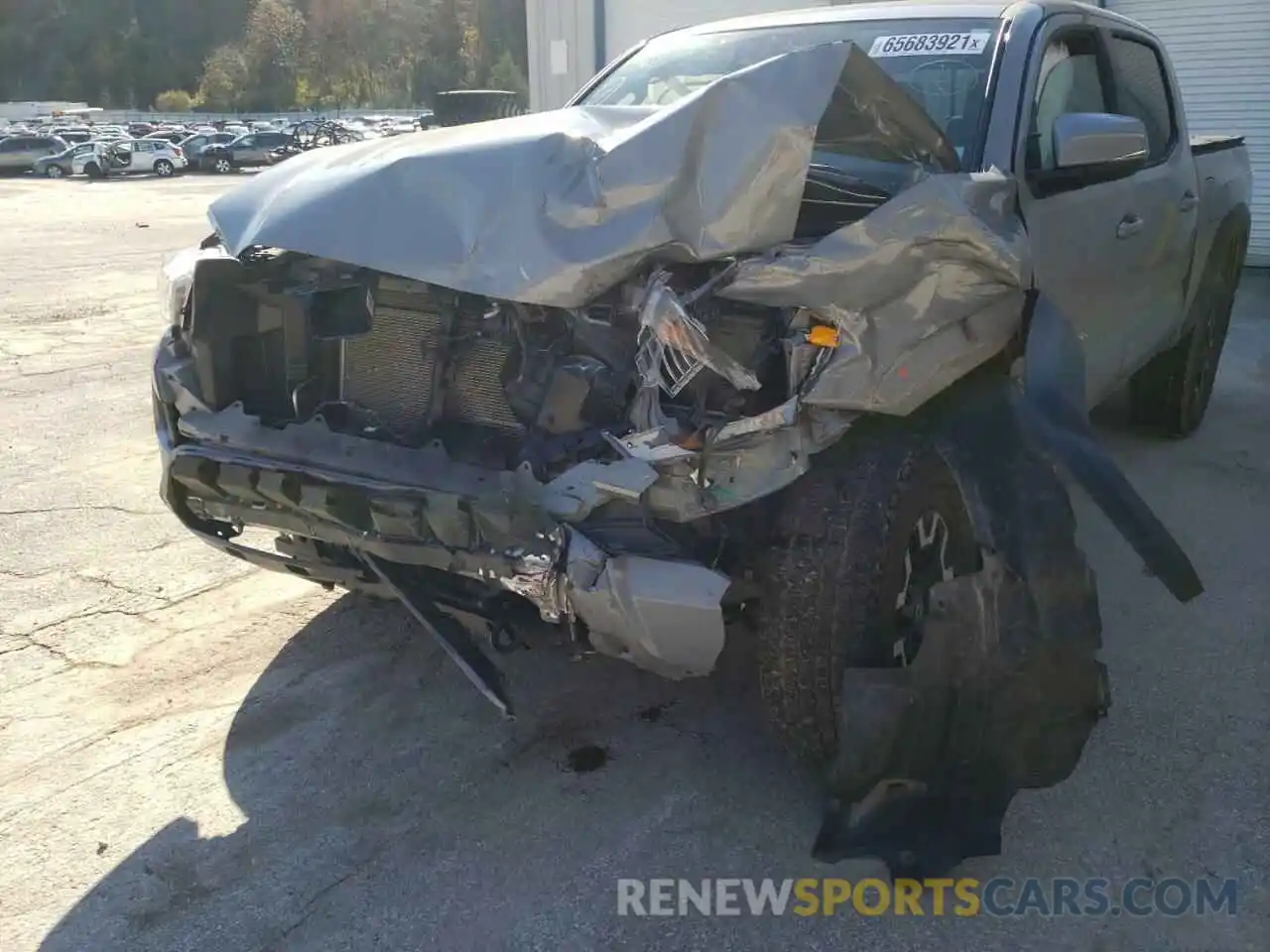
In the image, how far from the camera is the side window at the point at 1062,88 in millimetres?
3775

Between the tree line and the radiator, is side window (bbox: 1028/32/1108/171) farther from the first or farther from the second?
the tree line

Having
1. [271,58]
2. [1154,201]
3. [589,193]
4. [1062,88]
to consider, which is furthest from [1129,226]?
[271,58]

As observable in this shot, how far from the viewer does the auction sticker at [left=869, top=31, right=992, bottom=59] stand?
3930 mm

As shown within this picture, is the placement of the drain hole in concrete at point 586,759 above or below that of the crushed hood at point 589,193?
below

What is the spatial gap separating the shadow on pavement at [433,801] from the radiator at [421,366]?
940 mm

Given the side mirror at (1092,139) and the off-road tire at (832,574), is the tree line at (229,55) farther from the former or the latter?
the off-road tire at (832,574)

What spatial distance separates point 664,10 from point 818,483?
Answer: 1165cm

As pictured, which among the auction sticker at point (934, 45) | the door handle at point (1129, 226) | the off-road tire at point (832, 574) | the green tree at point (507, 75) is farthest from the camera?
the green tree at point (507, 75)

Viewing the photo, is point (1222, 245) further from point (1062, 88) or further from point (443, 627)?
point (443, 627)

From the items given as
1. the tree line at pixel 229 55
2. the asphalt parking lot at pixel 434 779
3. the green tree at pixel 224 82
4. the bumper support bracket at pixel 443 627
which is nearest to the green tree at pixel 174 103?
the tree line at pixel 229 55

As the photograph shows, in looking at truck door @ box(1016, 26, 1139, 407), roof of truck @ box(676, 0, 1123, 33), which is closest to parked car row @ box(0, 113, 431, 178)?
roof of truck @ box(676, 0, 1123, 33)

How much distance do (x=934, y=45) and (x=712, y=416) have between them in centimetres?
197

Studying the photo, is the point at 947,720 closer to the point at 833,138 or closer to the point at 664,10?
the point at 833,138

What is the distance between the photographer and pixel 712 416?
278cm
